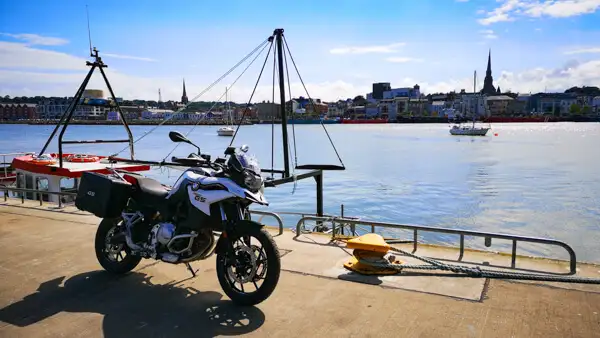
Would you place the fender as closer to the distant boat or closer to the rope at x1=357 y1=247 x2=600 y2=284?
the rope at x1=357 y1=247 x2=600 y2=284

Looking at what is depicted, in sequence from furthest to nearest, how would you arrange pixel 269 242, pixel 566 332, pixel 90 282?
pixel 90 282 < pixel 269 242 < pixel 566 332

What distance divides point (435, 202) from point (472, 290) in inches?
914

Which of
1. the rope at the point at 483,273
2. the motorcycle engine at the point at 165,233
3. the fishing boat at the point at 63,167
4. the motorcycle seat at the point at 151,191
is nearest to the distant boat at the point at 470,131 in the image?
the fishing boat at the point at 63,167

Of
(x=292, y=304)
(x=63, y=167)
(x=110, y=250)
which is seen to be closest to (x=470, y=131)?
(x=63, y=167)

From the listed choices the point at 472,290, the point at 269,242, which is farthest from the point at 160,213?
the point at 472,290

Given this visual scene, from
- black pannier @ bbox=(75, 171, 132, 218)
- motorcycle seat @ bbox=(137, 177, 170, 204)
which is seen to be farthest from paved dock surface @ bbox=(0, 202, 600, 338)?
motorcycle seat @ bbox=(137, 177, 170, 204)

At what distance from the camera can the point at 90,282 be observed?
6.04m

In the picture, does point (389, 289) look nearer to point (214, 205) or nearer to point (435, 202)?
point (214, 205)

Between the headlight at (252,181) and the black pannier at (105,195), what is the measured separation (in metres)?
1.97

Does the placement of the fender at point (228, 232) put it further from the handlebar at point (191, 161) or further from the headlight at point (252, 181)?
the handlebar at point (191, 161)

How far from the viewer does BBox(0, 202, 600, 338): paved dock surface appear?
15.0 feet

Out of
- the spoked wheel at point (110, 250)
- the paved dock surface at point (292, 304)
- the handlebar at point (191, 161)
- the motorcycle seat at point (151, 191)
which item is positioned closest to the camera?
the paved dock surface at point (292, 304)

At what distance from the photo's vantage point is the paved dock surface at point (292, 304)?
458 cm

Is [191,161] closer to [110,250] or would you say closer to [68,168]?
[110,250]
